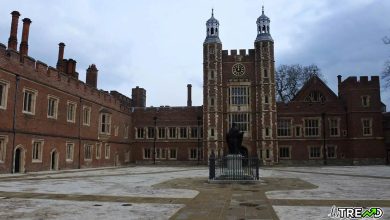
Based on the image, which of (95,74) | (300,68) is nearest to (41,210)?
(95,74)

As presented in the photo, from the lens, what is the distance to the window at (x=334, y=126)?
41.9m

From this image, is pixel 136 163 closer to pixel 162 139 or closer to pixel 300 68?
pixel 162 139

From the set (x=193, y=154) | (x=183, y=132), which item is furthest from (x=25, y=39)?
(x=193, y=154)

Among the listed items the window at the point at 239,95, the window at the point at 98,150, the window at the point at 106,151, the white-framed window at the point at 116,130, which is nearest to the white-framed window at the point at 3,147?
the window at the point at 98,150

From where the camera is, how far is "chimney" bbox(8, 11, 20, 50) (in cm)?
2262

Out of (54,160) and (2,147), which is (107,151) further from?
(2,147)

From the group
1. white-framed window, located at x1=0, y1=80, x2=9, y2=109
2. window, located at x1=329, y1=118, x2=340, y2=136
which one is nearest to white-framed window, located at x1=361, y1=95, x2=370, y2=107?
window, located at x1=329, y1=118, x2=340, y2=136

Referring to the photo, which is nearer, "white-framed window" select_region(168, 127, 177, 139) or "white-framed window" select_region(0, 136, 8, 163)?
"white-framed window" select_region(0, 136, 8, 163)

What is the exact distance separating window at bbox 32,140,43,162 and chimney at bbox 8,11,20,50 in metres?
6.59

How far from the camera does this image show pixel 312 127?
1671 inches

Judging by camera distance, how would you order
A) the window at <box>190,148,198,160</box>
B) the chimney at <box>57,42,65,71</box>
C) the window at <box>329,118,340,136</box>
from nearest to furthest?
the chimney at <box>57,42,65,71</box>
the window at <box>329,118,340,136</box>
the window at <box>190,148,198,160</box>

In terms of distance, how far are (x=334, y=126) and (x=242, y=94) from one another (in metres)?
11.6

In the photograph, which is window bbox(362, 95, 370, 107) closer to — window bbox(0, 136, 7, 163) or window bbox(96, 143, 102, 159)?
window bbox(96, 143, 102, 159)

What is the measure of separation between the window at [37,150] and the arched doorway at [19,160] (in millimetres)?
1242
